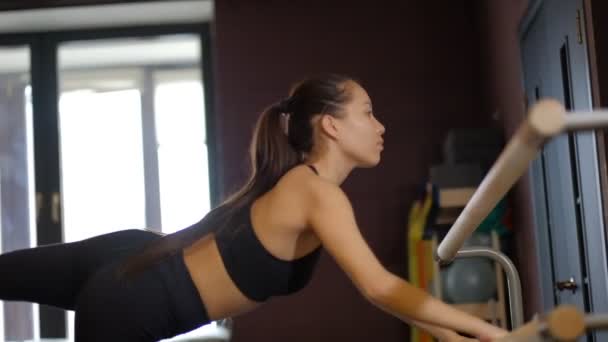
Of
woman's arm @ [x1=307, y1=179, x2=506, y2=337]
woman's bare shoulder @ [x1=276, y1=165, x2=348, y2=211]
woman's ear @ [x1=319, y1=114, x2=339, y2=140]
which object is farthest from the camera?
woman's ear @ [x1=319, y1=114, x2=339, y2=140]

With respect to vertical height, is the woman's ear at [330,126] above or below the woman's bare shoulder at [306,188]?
above

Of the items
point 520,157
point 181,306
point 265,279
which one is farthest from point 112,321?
point 520,157

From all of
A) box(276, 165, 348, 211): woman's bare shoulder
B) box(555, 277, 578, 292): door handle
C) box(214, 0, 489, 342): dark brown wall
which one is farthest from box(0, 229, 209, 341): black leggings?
box(214, 0, 489, 342): dark brown wall

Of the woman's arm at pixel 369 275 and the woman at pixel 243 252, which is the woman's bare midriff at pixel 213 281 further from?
the woman's arm at pixel 369 275

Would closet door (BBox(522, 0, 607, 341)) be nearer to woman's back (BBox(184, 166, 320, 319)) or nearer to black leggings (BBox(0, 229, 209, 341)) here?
woman's back (BBox(184, 166, 320, 319))

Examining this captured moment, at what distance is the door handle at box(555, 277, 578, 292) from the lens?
322cm

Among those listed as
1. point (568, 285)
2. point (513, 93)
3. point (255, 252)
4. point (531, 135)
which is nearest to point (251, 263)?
point (255, 252)

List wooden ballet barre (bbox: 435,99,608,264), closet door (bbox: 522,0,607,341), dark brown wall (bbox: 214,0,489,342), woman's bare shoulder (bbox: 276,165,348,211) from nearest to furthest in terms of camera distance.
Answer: wooden ballet barre (bbox: 435,99,608,264)
woman's bare shoulder (bbox: 276,165,348,211)
closet door (bbox: 522,0,607,341)
dark brown wall (bbox: 214,0,489,342)

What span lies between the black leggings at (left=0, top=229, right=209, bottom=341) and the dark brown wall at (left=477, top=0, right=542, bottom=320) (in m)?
2.26

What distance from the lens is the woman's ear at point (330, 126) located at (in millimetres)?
2047

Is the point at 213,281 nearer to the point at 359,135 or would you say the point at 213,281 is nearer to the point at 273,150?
the point at 273,150

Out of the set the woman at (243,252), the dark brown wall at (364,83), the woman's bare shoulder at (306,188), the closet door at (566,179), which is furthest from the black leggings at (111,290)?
the dark brown wall at (364,83)

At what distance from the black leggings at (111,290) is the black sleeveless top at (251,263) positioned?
0.09 metres

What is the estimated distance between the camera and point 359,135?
6.66 ft
